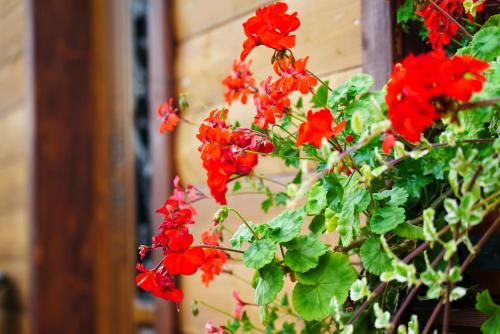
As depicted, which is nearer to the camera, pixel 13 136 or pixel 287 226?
pixel 287 226

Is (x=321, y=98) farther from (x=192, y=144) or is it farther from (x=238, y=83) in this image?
(x=192, y=144)

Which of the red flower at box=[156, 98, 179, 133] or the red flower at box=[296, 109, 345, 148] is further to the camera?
the red flower at box=[156, 98, 179, 133]

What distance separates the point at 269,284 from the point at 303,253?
56 millimetres

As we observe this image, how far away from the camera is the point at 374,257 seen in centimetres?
80

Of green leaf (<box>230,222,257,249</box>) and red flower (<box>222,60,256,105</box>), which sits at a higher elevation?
red flower (<box>222,60,256,105</box>)

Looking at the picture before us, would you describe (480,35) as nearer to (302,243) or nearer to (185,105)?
(302,243)

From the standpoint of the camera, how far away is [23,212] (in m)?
2.80

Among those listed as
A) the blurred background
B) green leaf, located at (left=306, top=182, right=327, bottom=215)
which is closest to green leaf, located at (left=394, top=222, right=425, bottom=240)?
green leaf, located at (left=306, top=182, right=327, bottom=215)

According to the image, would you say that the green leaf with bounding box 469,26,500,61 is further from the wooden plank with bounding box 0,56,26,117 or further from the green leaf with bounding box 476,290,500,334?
the wooden plank with bounding box 0,56,26,117

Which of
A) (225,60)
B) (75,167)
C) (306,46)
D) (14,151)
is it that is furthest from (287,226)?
(14,151)

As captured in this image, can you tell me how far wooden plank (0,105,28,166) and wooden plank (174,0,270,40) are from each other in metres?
1.15

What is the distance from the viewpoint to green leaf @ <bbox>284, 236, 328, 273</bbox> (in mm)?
806

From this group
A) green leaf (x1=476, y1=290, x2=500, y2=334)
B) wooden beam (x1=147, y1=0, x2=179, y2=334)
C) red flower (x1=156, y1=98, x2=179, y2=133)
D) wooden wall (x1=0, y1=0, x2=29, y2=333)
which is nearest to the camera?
green leaf (x1=476, y1=290, x2=500, y2=334)

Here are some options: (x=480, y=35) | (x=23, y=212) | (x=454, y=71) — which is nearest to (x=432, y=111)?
(x=454, y=71)
